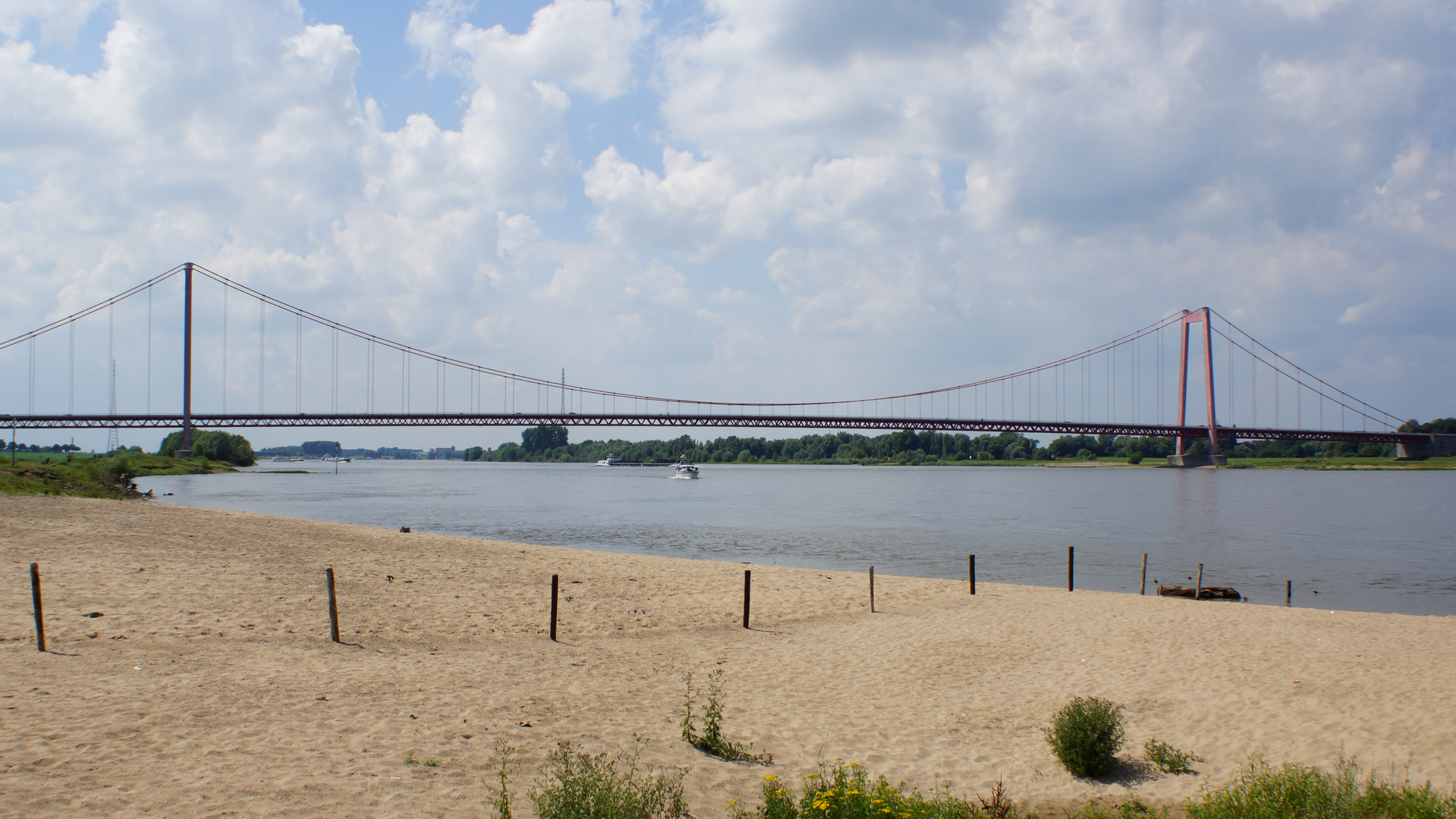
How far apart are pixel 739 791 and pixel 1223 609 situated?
479 inches

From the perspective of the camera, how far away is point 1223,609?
1446 centimetres

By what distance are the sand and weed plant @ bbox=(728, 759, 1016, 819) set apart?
0.49 meters

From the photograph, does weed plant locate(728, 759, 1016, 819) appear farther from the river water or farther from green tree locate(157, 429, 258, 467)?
green tree locate(157, 429, 258, 467)

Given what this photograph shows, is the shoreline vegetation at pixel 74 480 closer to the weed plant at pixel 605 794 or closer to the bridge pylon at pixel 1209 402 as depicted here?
the weed plant at pixel 605 794

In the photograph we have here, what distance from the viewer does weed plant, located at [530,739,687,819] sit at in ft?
15.6

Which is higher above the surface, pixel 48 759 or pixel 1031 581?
pixel 48 759

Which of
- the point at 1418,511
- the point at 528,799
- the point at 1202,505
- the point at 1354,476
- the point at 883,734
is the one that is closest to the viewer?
the point at 528,799

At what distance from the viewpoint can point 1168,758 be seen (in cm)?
687

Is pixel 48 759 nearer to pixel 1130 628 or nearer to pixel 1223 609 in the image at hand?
pixel 1130 628

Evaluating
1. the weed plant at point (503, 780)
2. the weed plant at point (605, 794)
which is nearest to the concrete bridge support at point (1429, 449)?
the weed plant at point (605, 794)

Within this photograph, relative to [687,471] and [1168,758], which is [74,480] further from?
[687,471]

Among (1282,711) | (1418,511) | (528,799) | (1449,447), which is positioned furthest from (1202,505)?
(1449,447)

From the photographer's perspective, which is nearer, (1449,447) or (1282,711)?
(1282,711)

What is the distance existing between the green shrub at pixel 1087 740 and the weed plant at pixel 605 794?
3.27 metres
